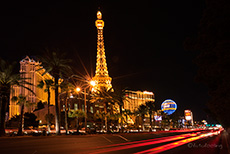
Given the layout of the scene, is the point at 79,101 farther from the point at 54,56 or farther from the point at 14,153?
the point at 14,153

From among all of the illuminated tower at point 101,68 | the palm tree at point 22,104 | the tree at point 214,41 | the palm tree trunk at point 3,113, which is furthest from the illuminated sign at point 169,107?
the tree at point 214,41

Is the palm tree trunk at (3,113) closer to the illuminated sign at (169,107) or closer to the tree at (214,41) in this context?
the tree at (214,41)

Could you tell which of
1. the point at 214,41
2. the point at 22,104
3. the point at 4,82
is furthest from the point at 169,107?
the point at 214,41

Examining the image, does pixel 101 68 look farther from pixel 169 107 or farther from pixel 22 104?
pixel 22 104

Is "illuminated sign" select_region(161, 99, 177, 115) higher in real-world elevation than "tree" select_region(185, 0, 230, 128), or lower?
lower

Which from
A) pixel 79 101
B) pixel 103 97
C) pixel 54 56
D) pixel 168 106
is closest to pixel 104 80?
pixel 79 101

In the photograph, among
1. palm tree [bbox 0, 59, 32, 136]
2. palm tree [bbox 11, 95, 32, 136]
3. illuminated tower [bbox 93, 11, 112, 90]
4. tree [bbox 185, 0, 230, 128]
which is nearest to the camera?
tree [bbox 185, 0, 230, 128]

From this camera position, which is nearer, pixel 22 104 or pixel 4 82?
pixel 4 82

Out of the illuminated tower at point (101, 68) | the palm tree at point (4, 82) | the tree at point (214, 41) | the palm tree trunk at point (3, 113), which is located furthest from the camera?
the illuminated tower at point (101, 68)

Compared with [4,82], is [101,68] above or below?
above

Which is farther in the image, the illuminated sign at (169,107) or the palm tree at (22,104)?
the illuminated sign at (169,107)

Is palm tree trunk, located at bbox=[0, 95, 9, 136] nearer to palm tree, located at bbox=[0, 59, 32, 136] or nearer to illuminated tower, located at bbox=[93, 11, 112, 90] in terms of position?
palm tree, located at bbox=[0, 59, 32, 136]

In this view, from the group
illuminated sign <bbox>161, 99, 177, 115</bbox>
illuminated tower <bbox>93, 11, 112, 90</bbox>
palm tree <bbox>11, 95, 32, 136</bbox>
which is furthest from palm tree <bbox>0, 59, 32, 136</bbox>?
illuminated sign <bbox>161, 99, 177, 115</bbox>

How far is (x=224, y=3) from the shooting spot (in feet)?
37.3
